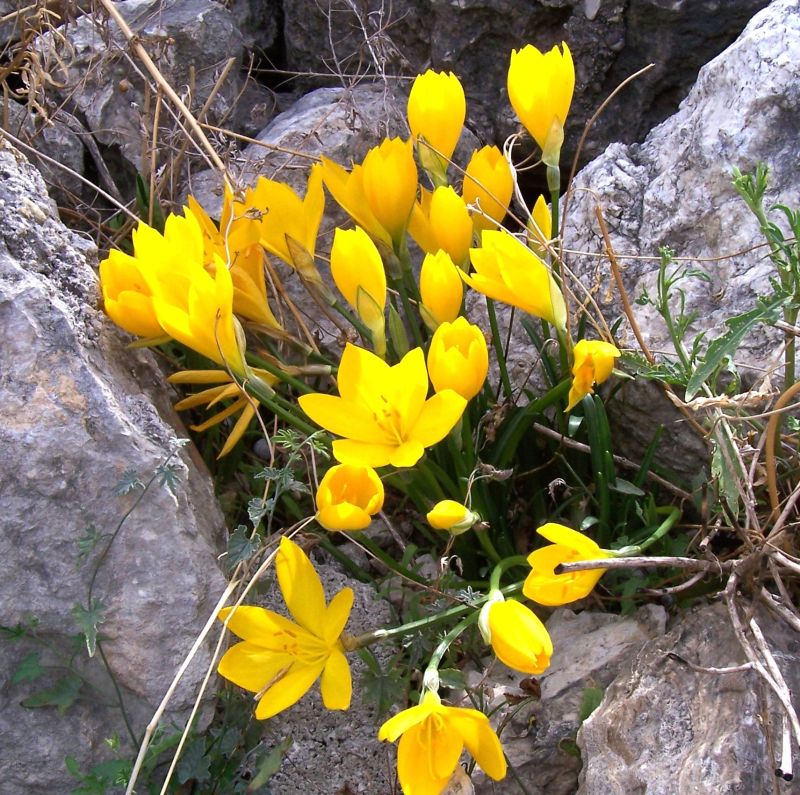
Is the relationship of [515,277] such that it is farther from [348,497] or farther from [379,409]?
[348,497]

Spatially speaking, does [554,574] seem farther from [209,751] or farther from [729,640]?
[209,751]

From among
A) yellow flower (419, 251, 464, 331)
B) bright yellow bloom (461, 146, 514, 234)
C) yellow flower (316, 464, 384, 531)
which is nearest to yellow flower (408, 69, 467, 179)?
bright yellow bloom (461, 146, 514, 234)

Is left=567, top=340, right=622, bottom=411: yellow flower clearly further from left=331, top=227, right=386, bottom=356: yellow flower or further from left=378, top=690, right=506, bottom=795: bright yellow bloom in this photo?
left=378, top=690, right=506, bottom=795: bright yellow bloom

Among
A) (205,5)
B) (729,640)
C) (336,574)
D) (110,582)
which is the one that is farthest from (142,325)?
(205,5)

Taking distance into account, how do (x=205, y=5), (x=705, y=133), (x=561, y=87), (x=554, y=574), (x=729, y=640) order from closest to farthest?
1. (x=554, y=574)
2. (x=729, y=640)
3. (x=561, y=87)
4. (x=705, y=133)
5. (x=205, y=5)

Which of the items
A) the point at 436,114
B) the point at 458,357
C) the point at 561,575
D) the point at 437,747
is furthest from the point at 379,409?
the point at 436,114

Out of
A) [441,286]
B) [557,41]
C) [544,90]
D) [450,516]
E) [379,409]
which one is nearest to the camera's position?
[450,516]
